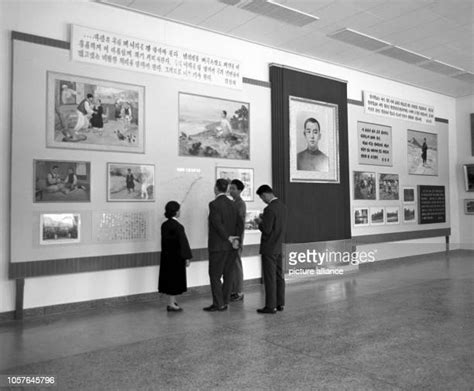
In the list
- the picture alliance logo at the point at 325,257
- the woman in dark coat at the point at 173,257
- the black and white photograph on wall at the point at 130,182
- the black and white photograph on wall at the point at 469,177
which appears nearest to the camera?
the woman in dark coat at the point at 173,257

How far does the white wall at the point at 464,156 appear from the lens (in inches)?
524

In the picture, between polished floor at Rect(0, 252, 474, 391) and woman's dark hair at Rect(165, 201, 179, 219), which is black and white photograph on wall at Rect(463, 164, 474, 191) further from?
woman's dark hair at Rect(165, 201, 179, 219)

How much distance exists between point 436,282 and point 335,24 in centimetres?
522

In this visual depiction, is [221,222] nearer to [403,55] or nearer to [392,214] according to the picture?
[403,55]

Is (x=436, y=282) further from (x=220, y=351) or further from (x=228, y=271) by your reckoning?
(x=220, y=351)

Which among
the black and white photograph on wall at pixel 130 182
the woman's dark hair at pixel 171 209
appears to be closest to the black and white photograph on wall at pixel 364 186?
the black and white photograph on wall at pixel 130 182

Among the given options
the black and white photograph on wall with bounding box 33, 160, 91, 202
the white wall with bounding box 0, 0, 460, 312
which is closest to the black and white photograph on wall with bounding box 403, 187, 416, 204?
the white wall with bounding box 0, 0, 460, 312

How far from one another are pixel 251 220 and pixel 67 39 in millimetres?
4391

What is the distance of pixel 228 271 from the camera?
646 centimetres

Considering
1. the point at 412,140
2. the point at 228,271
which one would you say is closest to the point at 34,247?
the point at 228,271

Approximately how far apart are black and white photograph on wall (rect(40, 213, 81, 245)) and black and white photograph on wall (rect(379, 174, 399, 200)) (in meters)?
7.72

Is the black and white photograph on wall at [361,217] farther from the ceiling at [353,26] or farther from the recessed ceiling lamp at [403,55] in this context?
the recessed ceiling lamp at [403,55]

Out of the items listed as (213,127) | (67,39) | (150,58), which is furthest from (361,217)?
(67,39)

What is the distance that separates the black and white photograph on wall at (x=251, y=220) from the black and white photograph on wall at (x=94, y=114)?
2.45 meters
